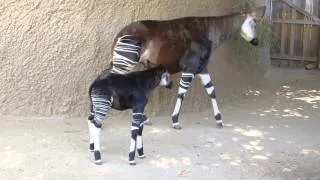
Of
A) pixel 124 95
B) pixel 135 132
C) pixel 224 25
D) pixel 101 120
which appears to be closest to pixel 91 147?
pixel 101 120

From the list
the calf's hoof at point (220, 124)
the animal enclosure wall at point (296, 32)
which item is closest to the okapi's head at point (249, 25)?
the calf's hoof at point (220, 124)

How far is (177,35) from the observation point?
704 centimetres

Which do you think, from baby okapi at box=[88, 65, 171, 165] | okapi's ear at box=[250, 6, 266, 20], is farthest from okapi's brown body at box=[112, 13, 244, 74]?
baby okapi at box=[88, 65, 171, 165]

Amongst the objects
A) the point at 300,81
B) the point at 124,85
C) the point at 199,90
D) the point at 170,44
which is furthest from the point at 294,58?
the point at 124,85

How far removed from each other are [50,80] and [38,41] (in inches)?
20.0

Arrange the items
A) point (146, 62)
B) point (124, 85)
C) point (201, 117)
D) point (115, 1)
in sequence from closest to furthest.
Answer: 1. point (124, 85)
2. point (146, 62)
3. point (115, 1)
4. point (201, 117)

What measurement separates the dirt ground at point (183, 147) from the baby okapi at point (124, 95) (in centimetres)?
34

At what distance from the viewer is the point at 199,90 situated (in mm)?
8258

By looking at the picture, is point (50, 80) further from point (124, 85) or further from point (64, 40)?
point (124, 85)

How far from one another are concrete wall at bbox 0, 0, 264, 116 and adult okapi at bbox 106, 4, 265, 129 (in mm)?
592

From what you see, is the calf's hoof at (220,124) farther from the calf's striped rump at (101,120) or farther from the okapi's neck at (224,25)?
the calf's striped rump at (101,120)

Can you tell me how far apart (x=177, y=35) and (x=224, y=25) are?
61 cm

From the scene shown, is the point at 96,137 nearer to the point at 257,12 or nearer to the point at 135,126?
the point at 135,126

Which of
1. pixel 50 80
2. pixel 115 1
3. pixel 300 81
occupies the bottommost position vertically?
pixel 300 81
